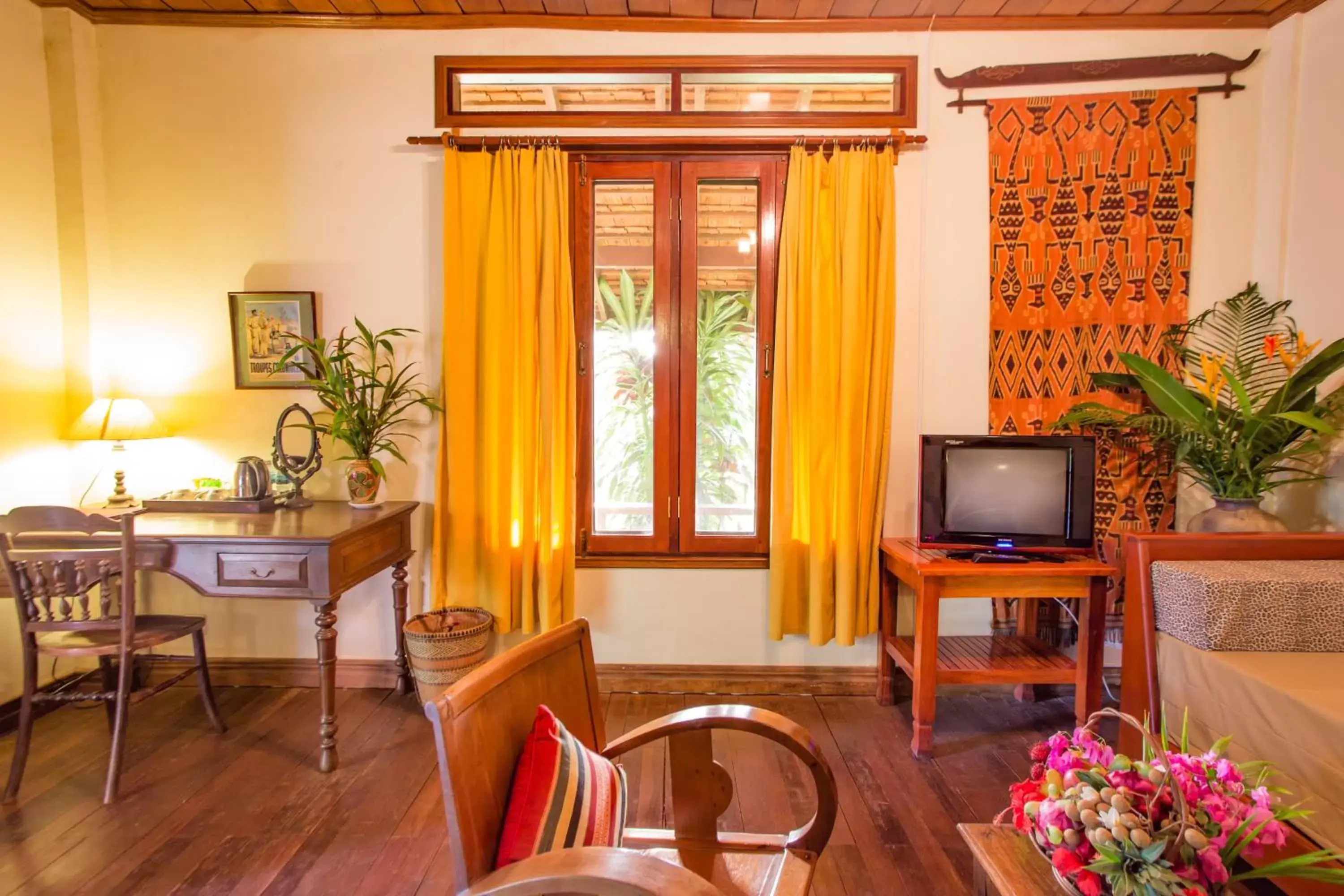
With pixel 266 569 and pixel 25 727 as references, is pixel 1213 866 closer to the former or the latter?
pixel 266 569

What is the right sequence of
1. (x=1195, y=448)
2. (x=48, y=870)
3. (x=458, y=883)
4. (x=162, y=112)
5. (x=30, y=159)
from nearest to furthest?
(x=458, y=883), (x=48, y=870), (x=1195, y=448), (x=30, y=159), (x=162, y=112)

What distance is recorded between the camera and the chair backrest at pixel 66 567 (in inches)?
72.9

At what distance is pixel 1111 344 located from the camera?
8.57 ft

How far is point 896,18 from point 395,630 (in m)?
3.46

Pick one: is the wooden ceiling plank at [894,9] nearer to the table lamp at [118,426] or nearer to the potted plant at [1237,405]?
the potted plant at [1237,405]

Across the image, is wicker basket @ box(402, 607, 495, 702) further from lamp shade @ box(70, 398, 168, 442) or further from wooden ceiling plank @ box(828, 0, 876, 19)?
wooden ceiling plank @ box(828, 0, 876, 19)

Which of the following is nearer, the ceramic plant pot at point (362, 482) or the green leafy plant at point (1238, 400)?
Result: the green leafy plant at point (1238, 400)

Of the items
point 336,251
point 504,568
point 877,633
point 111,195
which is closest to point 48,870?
point 504,568

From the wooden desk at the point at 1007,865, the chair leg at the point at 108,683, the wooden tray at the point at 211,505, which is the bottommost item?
the chair leg at the point at 108,683

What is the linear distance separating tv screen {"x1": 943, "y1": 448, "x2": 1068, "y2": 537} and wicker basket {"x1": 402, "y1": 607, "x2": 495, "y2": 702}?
1.93m

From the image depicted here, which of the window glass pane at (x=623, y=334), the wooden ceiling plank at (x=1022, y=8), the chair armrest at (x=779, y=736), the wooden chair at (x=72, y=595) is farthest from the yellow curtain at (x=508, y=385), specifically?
the wooden ceiling plank at (x=1022, y=8)

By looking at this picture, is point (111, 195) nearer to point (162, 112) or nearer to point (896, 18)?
point (162, 112)

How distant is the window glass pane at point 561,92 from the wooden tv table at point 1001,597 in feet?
7.42

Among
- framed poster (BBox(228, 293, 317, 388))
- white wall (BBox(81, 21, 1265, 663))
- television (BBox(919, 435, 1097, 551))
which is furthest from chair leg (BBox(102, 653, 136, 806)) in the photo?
television (BBox(919, 435, 1097, 551))
